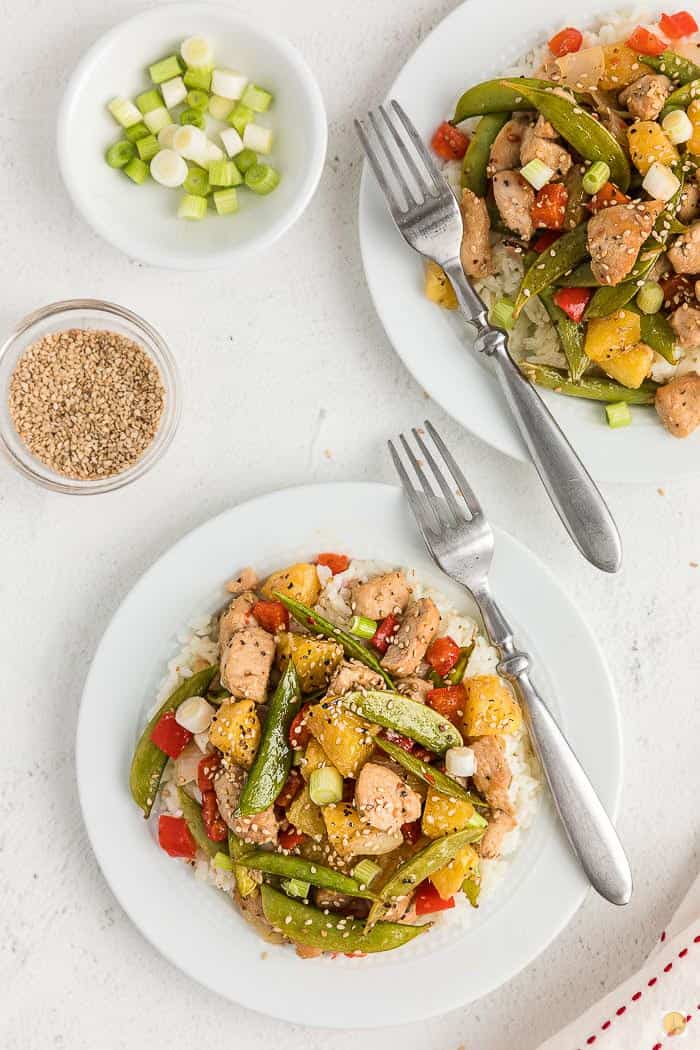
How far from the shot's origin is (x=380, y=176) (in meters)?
2.59

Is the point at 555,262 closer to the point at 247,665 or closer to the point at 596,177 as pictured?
the point at 596,177

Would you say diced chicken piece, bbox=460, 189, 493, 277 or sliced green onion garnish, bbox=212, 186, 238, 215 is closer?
diced chicken piece, bbox=460, 189, 493, 277

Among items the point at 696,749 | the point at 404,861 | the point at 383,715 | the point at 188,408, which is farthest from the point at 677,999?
the point at 188,408

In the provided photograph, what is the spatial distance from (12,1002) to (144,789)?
0.83 meters

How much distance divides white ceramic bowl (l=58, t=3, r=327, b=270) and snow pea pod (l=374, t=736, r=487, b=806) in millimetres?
1357

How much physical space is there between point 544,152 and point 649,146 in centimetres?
26

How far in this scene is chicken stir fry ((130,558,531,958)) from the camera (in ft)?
8.05

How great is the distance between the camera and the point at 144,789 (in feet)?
8.54

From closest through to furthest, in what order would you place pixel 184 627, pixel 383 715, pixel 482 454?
pixel 383 715 < pixel 184 627 < pixel 482 454

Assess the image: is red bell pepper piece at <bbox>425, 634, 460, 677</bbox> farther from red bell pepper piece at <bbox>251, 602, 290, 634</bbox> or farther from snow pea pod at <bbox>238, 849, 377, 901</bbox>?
snow pea pod at <bbox>238, 849, 377, 901</bbox>

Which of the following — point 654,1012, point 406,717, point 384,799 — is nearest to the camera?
point 384,799

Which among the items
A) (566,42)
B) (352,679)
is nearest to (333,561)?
(352,679)

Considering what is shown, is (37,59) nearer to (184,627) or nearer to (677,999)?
(184,627)

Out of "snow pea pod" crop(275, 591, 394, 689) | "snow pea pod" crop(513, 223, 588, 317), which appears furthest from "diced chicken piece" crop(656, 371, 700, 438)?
"snow pea pod" crop(275, 591, 394, 689)
